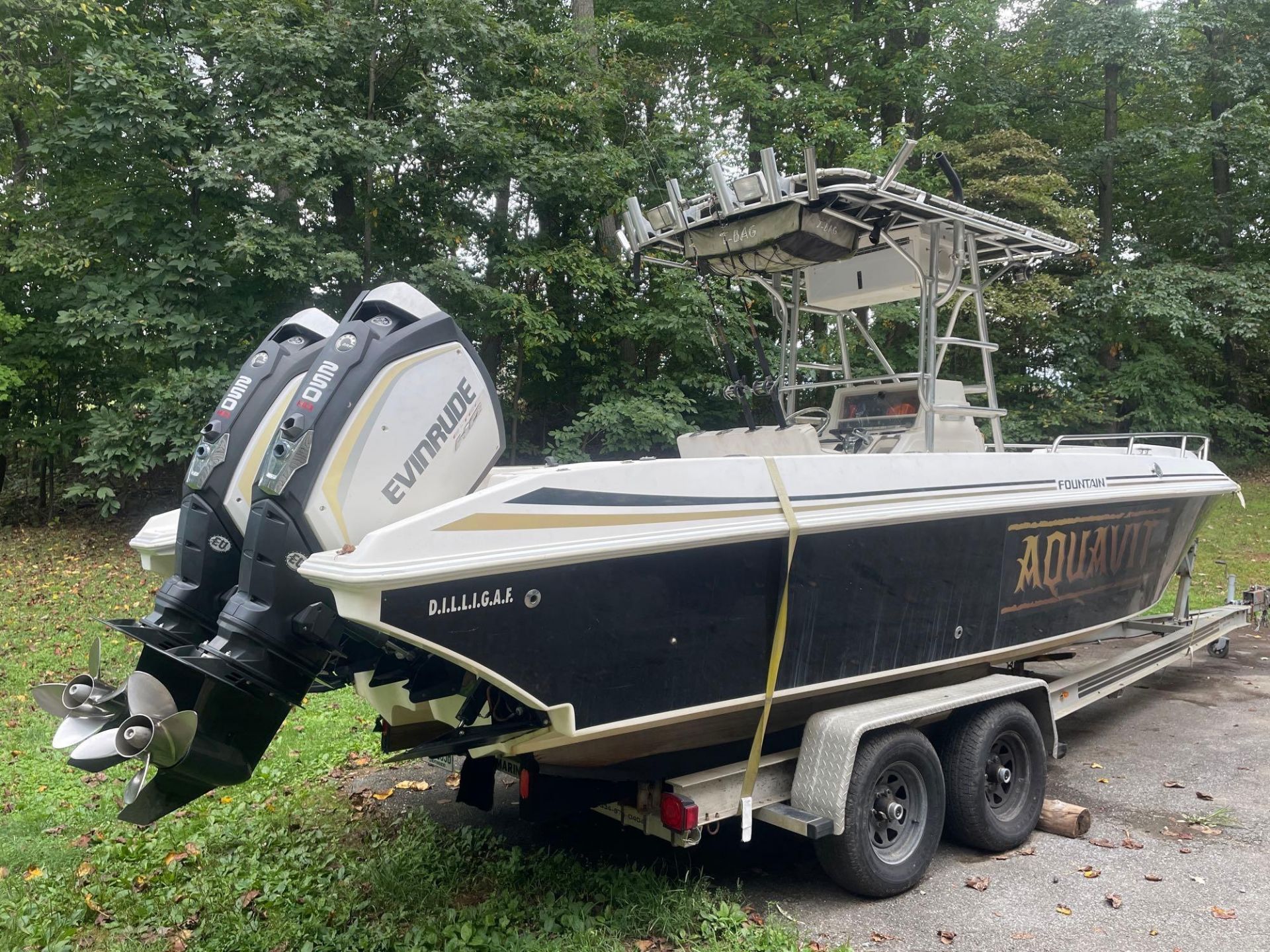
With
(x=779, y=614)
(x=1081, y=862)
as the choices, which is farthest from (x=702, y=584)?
(x=1081, y=862)

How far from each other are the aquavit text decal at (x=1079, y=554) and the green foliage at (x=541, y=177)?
5129 mm

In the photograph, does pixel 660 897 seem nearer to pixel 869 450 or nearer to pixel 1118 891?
pixel 1118 891

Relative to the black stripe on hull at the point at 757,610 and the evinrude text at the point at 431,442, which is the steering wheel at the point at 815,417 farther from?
the evinrude text at the point at 431,442

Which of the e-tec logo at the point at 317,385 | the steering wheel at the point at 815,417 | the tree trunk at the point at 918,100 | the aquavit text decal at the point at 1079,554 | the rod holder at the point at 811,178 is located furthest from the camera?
the tree trunk at the point at 918,100

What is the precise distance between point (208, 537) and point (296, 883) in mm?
1561

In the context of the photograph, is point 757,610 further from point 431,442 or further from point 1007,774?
point 1007,774

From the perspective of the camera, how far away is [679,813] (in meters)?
3.24

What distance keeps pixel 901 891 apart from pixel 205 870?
2809 mm

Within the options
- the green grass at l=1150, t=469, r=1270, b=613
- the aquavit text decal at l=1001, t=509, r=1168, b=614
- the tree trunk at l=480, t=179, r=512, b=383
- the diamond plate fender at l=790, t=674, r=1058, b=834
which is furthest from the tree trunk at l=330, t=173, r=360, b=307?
the green grass at l=1150, t=469, r=1270, b=613

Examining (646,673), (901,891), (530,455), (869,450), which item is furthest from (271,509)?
(530,455)

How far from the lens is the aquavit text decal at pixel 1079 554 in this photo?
14.4ft

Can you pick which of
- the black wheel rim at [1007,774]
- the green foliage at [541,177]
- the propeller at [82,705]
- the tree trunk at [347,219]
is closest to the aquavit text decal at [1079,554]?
the black wheel rim at [1007,774]

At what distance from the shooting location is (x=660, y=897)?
11.3 feet

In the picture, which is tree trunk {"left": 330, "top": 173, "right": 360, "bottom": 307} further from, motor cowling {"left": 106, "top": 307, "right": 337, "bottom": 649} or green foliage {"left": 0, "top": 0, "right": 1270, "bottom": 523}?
motor cowling {"left": 106, "top": 307, "right": 337, "bottom": 649}
